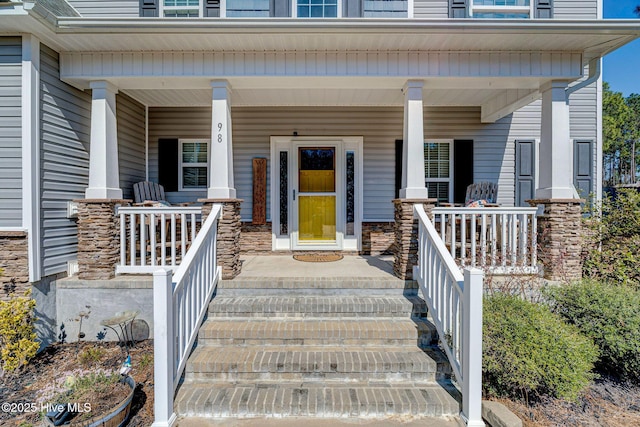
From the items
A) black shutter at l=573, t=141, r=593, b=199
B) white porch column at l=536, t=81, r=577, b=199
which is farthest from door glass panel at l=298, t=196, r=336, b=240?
black shutter at l=573, t=141, r=593, b=199

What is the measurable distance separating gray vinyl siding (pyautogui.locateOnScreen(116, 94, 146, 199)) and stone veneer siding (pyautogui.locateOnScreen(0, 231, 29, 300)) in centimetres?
177

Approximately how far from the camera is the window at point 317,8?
5434mm

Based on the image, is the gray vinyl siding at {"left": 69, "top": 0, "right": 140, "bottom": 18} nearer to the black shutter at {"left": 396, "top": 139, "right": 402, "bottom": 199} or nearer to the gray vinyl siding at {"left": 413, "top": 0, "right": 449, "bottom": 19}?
the gray vinyl siding at {"left": 413, "top": 0, "right": 449, "bottom": 19}

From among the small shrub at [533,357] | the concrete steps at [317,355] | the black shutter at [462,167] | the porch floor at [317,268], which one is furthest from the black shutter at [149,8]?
the small shrub at [533,357]

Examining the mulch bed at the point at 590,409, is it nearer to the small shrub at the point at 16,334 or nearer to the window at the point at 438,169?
the window at the point at 438,169

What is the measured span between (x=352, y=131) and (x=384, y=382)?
14.5 ft

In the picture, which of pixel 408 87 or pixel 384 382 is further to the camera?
pixel 408 87

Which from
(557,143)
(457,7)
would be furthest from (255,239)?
(457,7)

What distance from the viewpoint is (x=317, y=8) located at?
5445 millimetres

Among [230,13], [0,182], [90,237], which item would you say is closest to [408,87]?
[230,13]

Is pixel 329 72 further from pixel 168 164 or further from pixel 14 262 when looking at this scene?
pixel 14 262

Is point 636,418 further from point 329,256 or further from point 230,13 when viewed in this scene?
point 230,13

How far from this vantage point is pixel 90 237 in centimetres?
407

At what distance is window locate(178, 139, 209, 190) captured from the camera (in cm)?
620
